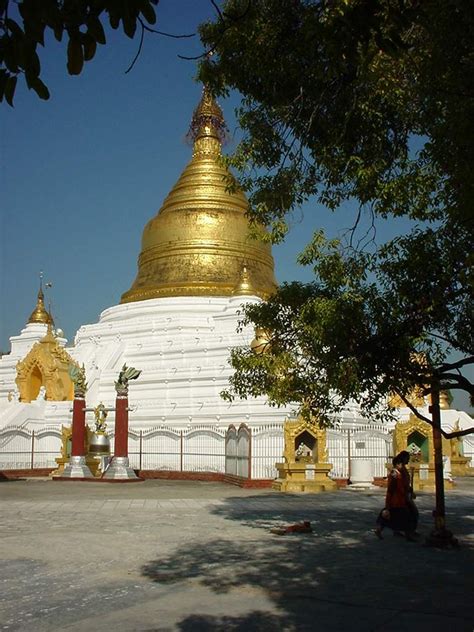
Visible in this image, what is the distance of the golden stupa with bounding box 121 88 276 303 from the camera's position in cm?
3397

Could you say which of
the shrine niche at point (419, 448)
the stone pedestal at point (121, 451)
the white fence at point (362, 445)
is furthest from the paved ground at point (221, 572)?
the stone pedestal at point (121, 451)

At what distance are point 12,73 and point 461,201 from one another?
4379 mm

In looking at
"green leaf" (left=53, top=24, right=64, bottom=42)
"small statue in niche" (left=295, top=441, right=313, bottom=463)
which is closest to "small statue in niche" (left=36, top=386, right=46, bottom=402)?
"small statue in niche" (left=295, top=441, right=313, bottom=463)

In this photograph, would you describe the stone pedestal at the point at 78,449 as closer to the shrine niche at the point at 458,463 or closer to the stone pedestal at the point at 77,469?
the stone pedestal at the point at 77,469

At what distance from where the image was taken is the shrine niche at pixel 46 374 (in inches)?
1211

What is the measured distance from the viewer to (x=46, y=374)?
3094 cm

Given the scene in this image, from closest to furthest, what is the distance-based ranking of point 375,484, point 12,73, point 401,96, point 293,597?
1. point 12,73
2. point 293,597
3. point 401,96
4. point 375,484

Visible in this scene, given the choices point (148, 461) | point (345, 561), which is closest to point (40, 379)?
point (148, 461)

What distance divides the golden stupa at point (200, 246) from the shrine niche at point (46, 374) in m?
4.94

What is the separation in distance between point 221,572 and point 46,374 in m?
24.9

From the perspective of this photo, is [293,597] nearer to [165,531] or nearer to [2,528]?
[165,531]

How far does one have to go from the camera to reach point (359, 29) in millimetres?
3777

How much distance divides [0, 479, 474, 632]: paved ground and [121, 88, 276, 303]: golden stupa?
21204 mm

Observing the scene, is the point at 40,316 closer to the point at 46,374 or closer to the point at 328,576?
the point at 46,374
